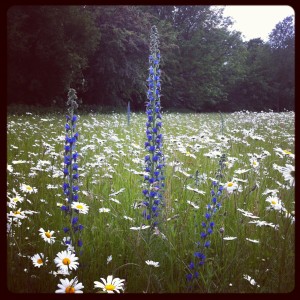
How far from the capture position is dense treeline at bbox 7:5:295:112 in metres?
1.97

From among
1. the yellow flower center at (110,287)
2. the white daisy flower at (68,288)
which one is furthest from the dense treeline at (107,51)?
the yellow flower center at (110,287)

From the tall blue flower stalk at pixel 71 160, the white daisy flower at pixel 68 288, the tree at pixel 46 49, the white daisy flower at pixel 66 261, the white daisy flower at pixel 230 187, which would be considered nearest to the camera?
the white daisy flower at pixel 68 288

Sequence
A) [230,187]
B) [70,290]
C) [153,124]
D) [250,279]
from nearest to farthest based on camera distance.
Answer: [70,290]
[250,279]
[153,124]
[230,187]

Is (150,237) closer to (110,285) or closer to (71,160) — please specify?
(110,285)

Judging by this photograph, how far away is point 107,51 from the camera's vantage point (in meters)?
2.64

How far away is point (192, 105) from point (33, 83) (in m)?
3.73

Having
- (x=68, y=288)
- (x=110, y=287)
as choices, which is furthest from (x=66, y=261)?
(x=110, y=287)

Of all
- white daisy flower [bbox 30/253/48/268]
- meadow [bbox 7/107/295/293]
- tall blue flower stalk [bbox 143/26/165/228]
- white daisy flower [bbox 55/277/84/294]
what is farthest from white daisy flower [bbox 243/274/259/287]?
white daisy flower [bbox 30/253/48/268]

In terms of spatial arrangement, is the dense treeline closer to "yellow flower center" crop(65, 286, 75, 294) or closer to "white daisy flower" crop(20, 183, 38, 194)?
"white daisy flower" crop(20, 183, 38, 194)

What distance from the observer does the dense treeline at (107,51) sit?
1.97m

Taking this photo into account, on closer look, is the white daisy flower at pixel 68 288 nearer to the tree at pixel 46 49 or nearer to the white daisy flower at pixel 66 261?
the white daisy flower at pixel 66 261

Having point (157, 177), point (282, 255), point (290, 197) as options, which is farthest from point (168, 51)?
point (282, 255)

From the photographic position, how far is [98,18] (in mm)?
2342
